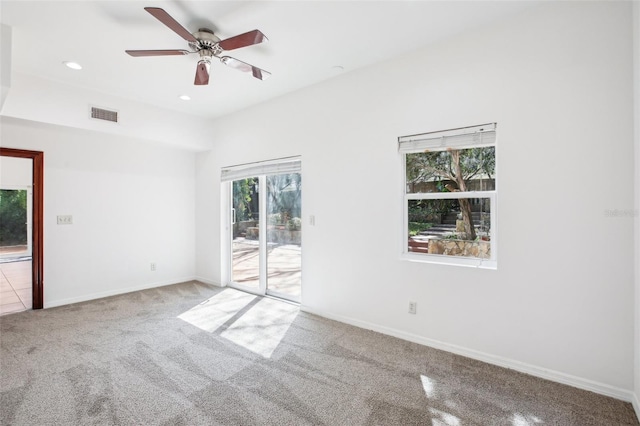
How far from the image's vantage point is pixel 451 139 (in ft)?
9.00

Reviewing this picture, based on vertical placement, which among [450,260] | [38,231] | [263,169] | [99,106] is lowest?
[450,260]

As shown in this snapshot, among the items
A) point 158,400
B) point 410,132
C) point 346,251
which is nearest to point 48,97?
point 158,400

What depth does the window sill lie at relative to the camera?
263 centimetres

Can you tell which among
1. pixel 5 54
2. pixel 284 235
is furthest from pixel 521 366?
pixel 5 54

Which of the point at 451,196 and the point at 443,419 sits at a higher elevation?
the point at 451,196

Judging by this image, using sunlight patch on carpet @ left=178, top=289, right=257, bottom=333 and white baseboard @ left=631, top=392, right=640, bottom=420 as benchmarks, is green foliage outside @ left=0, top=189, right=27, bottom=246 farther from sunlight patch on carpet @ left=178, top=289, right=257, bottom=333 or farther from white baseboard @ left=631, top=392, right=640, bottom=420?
white baseboard @ left=631, top=392, right=640, bottom=420

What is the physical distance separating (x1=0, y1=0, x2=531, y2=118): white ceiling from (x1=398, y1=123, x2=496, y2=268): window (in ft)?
3.03

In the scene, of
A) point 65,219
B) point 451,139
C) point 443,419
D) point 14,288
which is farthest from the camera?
point 14,288

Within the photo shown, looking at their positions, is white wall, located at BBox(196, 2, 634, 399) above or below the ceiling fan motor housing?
below

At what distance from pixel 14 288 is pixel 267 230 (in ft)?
13.8

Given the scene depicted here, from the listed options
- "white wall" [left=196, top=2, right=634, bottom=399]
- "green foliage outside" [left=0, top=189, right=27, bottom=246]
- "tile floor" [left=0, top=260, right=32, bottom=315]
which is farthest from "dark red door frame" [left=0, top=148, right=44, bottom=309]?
"green foliage outside" [left=0, top=189, right=27, bottom=246]

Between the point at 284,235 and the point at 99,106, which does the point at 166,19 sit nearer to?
the point at 99,106

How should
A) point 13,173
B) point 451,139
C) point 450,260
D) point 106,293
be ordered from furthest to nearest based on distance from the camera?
1. point 13,173
2. point 106,293
3. point 450,260
4. point 451,139

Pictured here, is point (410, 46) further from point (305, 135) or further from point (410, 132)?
point (305, 135)
